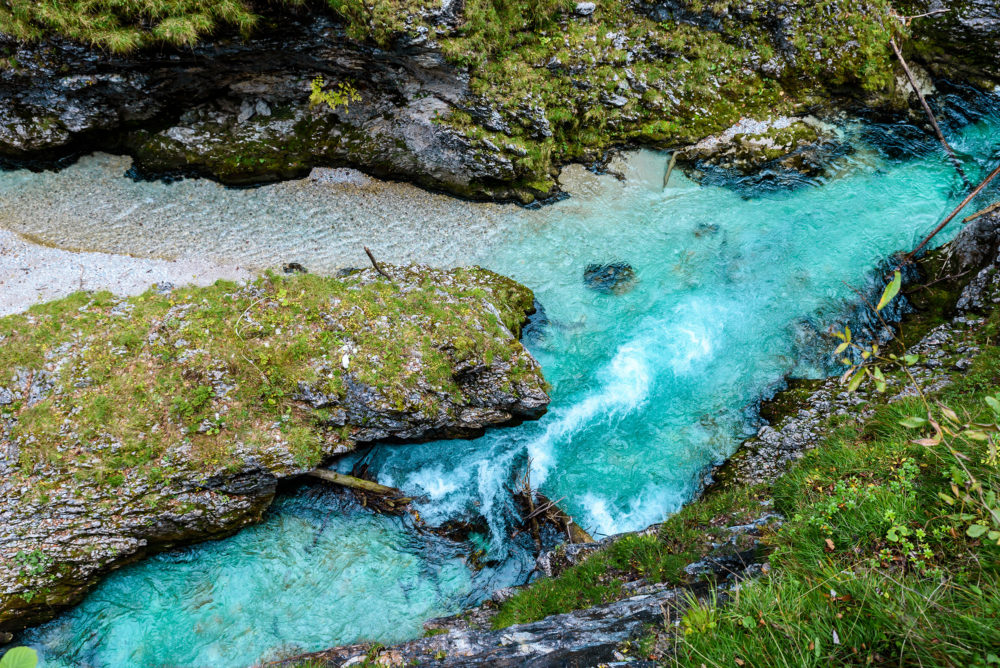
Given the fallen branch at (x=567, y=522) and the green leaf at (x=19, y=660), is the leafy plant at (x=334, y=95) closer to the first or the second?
the fallen branch at (x=567, y=522)

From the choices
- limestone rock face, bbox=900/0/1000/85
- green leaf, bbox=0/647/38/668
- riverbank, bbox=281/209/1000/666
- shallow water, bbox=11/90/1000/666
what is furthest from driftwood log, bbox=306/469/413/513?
limestone rock face, bbox=900/0/1000/85

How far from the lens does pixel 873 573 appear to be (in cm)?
445

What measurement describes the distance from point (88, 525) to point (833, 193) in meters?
19.1

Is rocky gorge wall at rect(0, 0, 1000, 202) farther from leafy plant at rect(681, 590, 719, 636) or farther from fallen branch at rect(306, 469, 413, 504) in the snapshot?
leafy plant at rect(681, 590, 719, 636)

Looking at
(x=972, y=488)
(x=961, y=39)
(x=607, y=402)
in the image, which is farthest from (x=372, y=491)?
(x=961, y=39)

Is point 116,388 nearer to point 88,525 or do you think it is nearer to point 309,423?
point 88,525

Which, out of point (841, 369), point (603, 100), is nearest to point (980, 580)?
point (841, 369)

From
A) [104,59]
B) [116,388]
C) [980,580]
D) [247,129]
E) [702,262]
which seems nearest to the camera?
[980,580]

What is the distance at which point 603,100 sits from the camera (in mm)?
14586

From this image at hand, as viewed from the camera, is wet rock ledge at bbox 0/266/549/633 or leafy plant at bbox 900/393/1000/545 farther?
wet rock ledge at bbox 0/266/549/633

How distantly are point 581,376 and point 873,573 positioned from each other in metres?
7.25

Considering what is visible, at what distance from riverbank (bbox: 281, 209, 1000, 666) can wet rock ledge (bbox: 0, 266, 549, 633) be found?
3504 millimetres

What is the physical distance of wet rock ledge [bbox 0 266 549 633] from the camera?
8.68 m

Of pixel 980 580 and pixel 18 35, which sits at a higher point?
pixel 18 35
